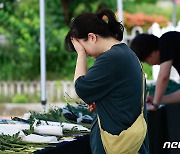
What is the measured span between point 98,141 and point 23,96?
8.64m

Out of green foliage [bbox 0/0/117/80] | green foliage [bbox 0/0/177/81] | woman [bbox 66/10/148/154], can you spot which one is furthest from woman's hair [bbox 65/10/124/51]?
green foliage [bbox 0/0/117/80]

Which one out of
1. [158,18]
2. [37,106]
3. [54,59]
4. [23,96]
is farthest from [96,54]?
[158,18]

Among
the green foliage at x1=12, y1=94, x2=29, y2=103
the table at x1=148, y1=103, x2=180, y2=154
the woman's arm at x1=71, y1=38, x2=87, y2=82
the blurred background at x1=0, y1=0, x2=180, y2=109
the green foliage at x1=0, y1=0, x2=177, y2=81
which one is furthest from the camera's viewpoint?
the green foliage at x1=0, y1=0, x2=177, y2=81

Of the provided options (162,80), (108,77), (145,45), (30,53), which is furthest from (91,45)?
(30,53)

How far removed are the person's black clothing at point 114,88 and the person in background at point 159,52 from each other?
163 cm

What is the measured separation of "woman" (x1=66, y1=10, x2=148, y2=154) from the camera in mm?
2863

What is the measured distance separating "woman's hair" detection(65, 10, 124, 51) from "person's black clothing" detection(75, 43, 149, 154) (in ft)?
0.29

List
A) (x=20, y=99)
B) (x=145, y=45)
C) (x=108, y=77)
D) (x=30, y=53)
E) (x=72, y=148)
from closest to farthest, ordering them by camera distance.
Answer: (x=108, y=77)
(x=72, y=148)
(x=145, y=45)
(x=20, y=99)
(x=30, y=53)

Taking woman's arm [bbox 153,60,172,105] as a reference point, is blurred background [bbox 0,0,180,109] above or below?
below

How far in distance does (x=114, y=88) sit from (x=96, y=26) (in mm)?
322

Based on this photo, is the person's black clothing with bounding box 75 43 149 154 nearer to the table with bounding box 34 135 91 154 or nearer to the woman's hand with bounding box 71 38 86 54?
the woman's hand with bounding box 71 38 86 54

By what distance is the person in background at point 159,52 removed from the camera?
4.55 m

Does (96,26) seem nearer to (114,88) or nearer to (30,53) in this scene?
(114,88)

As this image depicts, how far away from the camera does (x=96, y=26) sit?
294 cm
